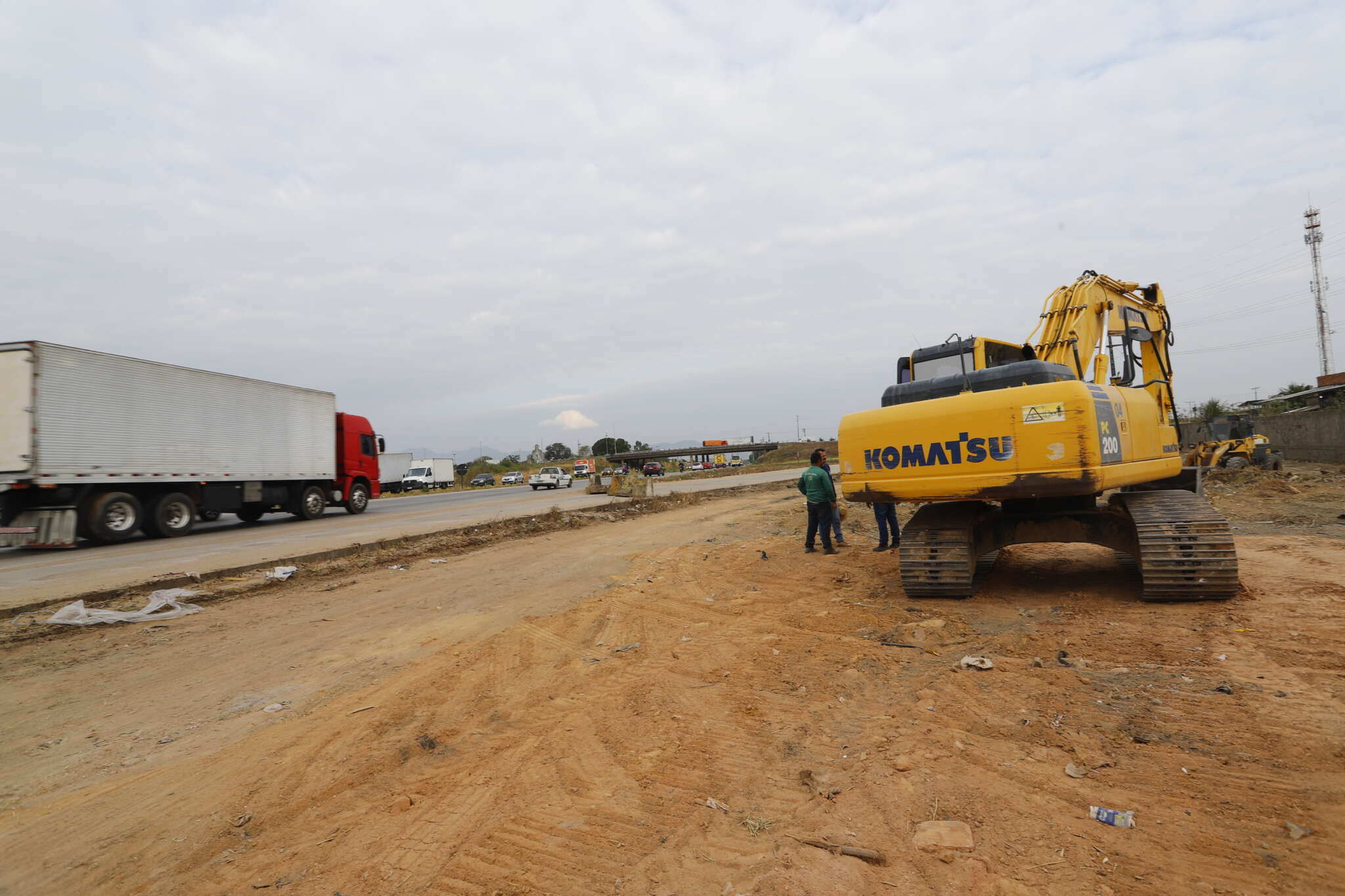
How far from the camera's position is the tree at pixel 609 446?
110 m

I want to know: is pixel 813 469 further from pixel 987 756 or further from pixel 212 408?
pixel 212 408

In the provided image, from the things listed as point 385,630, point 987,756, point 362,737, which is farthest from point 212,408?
point 987,756

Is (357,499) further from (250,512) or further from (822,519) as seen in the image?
(822,519)

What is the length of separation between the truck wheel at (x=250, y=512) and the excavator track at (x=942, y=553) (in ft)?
58.4

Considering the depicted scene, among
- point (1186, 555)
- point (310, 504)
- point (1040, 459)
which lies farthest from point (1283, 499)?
point (310, 504)

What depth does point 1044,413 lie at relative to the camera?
5.48 m

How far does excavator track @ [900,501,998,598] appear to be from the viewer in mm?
6383

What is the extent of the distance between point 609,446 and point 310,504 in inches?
3675

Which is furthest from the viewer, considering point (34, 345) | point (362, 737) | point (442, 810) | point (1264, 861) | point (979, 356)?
point (34, 345)

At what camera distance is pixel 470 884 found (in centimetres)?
259

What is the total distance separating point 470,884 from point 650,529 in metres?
13.1

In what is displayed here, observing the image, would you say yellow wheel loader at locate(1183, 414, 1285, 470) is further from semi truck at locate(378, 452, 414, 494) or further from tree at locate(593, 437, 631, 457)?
tree at locate(593, 437, 631, 457)

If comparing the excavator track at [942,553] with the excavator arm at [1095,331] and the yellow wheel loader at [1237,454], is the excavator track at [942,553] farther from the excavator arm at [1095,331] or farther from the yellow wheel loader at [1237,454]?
the yellow wheel loader at [1237,454]

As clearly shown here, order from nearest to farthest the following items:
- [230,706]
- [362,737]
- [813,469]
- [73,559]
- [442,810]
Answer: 1. [442,810]
2. [362,737]
3. [230,706]
4. [813,469]
5. [73,559]
